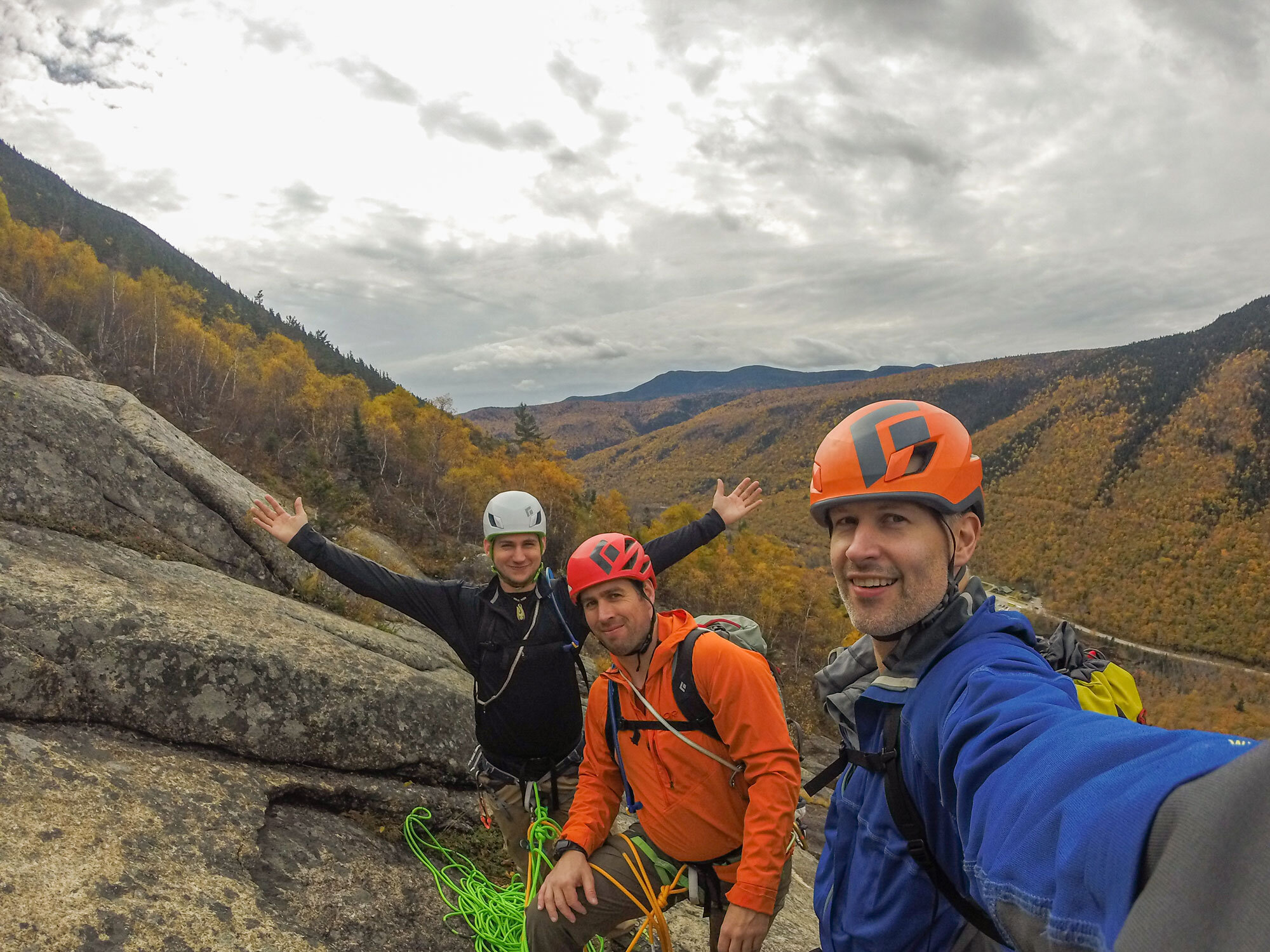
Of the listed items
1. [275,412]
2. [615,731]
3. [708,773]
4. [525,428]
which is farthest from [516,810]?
[525,428]

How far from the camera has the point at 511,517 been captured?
4.92 metres

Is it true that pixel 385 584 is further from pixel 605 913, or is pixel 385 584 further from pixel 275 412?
pixel 275 412

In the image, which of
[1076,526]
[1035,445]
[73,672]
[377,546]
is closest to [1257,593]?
[1076,526]

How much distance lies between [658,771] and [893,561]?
2.06m

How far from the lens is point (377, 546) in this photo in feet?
75.6

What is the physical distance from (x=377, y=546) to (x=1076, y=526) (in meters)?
166

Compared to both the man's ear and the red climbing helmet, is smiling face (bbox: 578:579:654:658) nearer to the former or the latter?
the red climbing helmet

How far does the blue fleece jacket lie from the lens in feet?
3.20

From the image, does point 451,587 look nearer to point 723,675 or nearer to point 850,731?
point 723,675

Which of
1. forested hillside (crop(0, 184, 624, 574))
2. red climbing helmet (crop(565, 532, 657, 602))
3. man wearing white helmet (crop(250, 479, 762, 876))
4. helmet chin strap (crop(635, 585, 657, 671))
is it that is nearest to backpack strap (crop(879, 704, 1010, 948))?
helmet chin strap (crop(635, 585, 657, 671))

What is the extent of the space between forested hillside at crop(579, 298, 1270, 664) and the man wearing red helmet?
298 ft

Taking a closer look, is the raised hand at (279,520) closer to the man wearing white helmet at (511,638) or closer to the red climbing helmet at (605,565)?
the man wearing white helmet at (511,638)

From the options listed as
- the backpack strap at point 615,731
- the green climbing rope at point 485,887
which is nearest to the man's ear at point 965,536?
Result: the backpack strap at point 615,731

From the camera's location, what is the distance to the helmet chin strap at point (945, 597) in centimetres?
223
